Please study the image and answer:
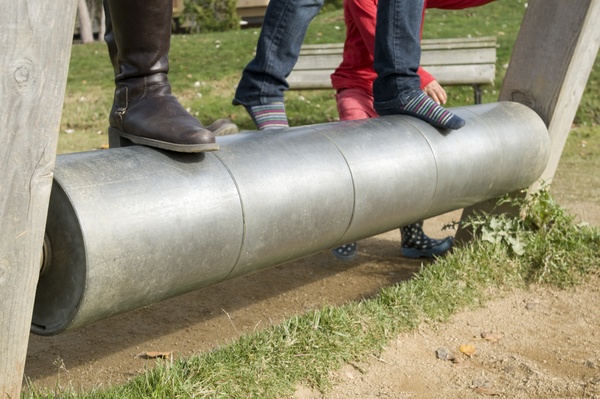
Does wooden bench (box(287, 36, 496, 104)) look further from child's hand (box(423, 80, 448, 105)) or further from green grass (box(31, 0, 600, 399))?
child's hand (box(423, 80, 448, 105))

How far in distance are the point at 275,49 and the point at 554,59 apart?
55.2 inches

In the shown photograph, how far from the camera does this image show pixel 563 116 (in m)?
3.84

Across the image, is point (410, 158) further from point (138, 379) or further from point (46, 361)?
point (46, 361)

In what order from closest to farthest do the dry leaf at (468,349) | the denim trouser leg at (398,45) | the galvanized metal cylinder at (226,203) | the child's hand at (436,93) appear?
1. the galvanized metal cylinder at (226,203)
2. the dry leaf at (468,349)
3. the denim trouser leg at (398,45)
4. the child's hand at (436,93)

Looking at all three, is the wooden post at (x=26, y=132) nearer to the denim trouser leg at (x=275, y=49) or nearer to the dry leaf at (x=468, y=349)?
the denim trouser leg at (x=275, y=49)

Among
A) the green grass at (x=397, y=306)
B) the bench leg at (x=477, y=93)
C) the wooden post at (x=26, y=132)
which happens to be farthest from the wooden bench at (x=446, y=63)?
the wooden post at (x=26, y=132)

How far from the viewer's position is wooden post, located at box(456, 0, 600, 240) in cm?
371

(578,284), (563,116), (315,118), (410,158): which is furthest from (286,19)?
(315,118)

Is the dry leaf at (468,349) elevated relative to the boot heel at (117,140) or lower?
lower

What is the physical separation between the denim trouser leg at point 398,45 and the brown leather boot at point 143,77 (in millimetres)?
1101

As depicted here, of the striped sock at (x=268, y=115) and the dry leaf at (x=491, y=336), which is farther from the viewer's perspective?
the striped sock at (x=268, y=115)

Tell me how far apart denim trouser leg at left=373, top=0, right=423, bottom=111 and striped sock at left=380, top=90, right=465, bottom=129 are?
0.04 m

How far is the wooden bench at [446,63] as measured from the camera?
→ 7.36 m


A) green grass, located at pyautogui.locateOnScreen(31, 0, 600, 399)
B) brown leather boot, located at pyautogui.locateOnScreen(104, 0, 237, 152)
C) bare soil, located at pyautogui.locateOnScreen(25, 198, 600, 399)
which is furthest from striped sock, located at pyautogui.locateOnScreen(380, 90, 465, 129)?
brown leather boot, located at pyautogui.locateOnScreen(104, 0, 237, 152)
